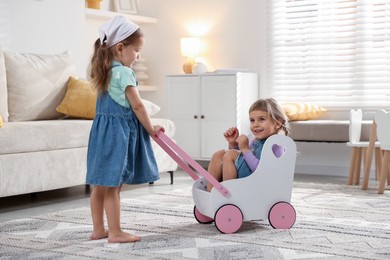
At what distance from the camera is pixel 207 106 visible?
5.60 m

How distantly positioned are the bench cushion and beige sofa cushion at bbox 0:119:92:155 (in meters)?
1.71

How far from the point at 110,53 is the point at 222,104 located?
2783mm

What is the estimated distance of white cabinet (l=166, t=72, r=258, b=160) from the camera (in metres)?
5.48

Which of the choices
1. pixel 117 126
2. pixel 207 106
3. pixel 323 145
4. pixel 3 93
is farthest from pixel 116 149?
pixel 323 145

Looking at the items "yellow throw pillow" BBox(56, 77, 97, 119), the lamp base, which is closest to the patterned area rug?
"yellow throw pillow" BBox(56, 77, 97, 119)

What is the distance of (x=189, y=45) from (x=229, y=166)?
3.11 meters

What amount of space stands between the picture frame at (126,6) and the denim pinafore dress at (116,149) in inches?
136

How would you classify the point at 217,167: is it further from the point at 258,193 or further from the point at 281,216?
the point at 281,216

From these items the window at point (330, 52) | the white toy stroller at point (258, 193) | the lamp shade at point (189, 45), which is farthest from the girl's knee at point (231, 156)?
the lamp shade at point (189, 45)

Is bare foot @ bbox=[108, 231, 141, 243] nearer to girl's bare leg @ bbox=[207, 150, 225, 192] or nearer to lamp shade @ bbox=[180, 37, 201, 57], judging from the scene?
girl's bare leg @ bbox=[207, 150, 225, 192]

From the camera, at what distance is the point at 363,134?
189 inches

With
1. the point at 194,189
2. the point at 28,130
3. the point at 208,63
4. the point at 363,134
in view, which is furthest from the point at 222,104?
the point at 194,189

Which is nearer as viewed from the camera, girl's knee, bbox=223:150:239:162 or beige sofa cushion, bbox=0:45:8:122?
girl's knee, bbox=223:150:239:162

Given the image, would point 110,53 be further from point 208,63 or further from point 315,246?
point 208,63
